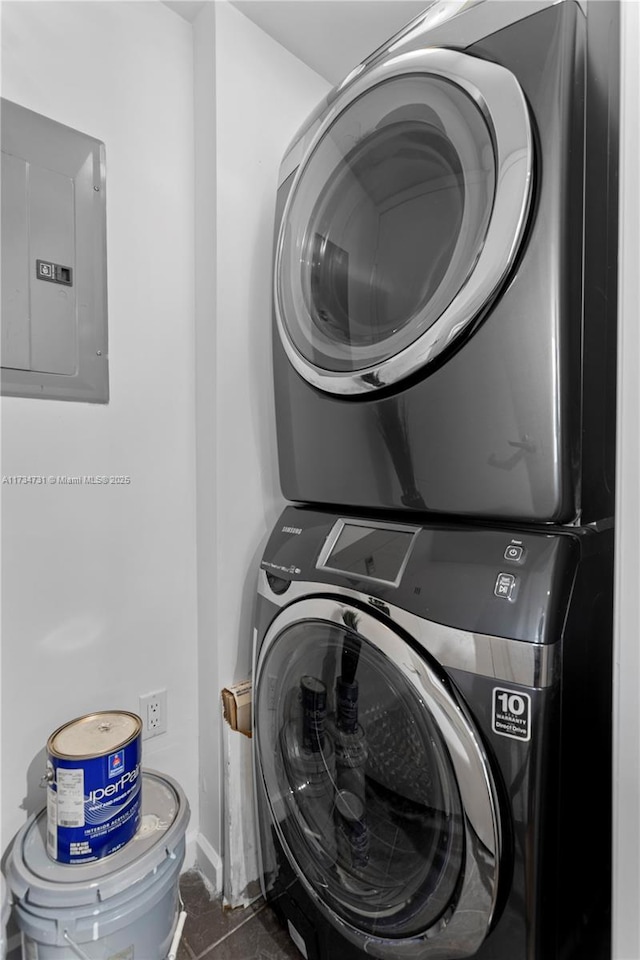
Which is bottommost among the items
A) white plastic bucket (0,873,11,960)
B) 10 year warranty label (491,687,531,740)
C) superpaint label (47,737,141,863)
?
white plastic bucket (0,873,11,960)

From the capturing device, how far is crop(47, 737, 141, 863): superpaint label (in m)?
0.99

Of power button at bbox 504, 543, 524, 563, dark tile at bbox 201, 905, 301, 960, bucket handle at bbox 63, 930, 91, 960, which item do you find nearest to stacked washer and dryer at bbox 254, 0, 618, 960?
power button at bbox 504, 543, 524, 563

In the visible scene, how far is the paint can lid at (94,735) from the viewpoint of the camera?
1021 millimetres

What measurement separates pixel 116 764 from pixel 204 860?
60cm

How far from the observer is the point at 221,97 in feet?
4.42

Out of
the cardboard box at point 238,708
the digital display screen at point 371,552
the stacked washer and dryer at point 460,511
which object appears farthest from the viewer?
the cardboard box at point 238,708

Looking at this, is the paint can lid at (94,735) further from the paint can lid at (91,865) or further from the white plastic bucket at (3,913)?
the white plastic bucket at (3,913)

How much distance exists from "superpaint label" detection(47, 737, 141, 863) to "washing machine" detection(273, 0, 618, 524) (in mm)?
708

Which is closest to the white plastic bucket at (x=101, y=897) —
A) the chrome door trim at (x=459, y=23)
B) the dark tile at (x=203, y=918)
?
the dark tile at (x=203, y=918)

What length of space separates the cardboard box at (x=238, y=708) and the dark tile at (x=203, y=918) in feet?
1.40

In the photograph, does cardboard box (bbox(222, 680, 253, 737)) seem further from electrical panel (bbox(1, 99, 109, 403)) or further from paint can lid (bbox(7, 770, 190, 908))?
electrical panel (bbox(1, 99, 109, 403))

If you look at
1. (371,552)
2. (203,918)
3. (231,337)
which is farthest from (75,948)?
(231,337)

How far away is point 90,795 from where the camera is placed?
99 centimetres

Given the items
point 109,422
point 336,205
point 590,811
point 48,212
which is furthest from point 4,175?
point 590,811
